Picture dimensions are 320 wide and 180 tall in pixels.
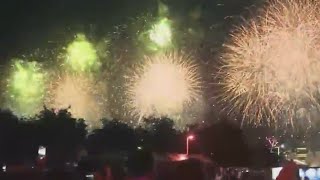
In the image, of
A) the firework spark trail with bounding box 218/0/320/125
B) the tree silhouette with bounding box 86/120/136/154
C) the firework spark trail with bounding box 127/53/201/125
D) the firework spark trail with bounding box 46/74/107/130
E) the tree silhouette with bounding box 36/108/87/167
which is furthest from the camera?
the tree silhouette with bounding box 86/120/136/154

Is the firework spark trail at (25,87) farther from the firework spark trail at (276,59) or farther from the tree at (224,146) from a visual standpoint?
the tree at (224,146)

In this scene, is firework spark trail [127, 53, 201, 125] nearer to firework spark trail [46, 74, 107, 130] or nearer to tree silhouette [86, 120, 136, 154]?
firework spark trail [46, 74, 107, 130]

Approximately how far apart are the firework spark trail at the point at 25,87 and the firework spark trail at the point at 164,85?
149 inches

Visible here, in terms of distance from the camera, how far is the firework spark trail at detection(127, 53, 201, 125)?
1989 centimetres

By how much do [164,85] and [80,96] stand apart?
334 centimetres

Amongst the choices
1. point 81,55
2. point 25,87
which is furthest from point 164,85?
point 25,87

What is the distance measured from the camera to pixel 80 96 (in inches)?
861

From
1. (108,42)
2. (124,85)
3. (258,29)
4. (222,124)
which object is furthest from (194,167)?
(222,124)

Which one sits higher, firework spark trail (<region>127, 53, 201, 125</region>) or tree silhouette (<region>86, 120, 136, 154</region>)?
firework spark trail (<region>127, 53, 201, 125</region>)

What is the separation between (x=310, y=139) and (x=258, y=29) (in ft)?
35.6

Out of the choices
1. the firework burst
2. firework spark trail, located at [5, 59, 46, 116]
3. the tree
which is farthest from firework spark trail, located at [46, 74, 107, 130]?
the tree

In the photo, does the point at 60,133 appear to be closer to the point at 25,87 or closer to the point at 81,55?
the point at 25,87

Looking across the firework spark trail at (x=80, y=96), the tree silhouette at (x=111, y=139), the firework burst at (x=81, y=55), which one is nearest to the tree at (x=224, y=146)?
the tree silhouette at (x=111, y=139)

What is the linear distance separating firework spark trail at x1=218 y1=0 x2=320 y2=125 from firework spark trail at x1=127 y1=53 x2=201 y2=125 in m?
1.50
